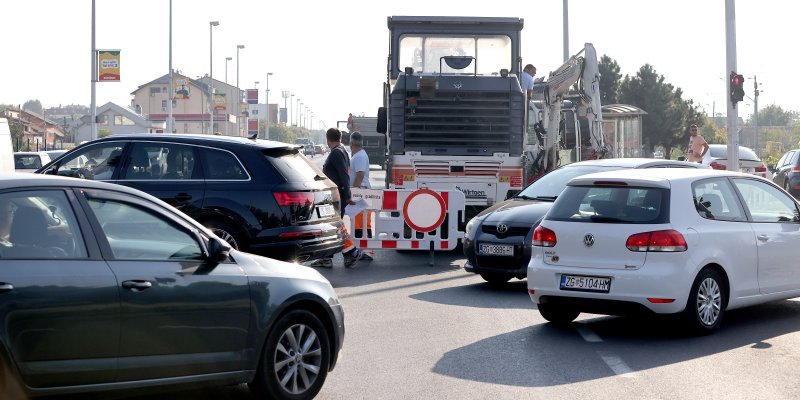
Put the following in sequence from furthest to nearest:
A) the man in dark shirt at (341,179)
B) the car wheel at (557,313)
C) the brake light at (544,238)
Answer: the man in dark shirt at (341,179) < the car wheel at (557,313) < the brake light at (544,238)

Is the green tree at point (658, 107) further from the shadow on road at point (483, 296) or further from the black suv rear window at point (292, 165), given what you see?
the black suv rear window at point (292, 165)

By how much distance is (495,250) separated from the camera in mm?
13891

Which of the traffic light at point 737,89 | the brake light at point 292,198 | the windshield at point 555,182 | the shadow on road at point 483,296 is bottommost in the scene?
the shadow on road at point 483,296

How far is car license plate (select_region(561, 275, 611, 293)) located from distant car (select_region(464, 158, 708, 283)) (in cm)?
314

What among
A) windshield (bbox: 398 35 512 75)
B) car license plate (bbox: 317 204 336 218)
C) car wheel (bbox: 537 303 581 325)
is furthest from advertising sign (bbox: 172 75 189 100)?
car wheel (bbox: 537 303 581 325)

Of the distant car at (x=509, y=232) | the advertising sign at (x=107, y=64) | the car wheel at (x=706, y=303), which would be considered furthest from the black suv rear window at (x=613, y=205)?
the advertising sign at (x=107, y=64)

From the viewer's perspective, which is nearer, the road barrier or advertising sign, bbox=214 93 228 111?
the road barrier

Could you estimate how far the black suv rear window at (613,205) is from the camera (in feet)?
33.6

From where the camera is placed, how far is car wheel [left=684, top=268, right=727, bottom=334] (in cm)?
1009

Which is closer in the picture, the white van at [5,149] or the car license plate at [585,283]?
the car license plate at [585,283]

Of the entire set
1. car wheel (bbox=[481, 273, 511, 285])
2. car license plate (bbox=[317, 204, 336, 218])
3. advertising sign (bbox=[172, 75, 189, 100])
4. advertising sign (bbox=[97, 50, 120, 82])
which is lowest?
car wheel (bbox=[481, 273, 511, 285])

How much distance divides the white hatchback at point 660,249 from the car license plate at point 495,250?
105 inches

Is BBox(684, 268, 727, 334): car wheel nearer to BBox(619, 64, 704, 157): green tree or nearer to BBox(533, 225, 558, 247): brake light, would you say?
BBox(533, 225, 558, 247): brake light

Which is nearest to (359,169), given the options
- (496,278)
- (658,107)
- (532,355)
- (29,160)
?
(496,278)
